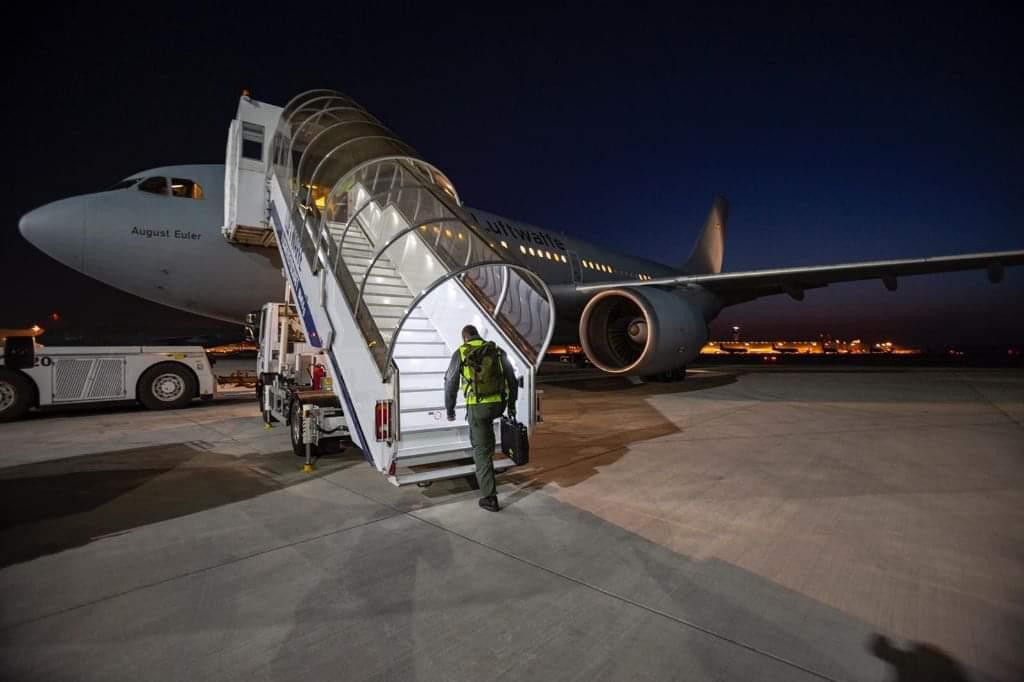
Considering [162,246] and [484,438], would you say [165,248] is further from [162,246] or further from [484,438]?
[484,438]

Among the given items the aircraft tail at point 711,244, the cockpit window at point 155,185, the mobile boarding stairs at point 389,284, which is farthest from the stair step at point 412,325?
the aircraft tail at point 711,244

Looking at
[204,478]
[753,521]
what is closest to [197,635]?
[204,478]

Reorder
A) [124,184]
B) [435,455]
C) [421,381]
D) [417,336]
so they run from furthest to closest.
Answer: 1. [124,184]
2. [417,336]
3. [421,381]
4. [435,455]

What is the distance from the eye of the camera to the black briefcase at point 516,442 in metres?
3.76

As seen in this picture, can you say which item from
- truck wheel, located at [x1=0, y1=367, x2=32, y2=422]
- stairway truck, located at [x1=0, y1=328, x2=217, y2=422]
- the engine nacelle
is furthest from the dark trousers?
truck wheel, located at [x1=0, y1=367, x2=32, y2=422]

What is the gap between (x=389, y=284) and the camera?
6445 mm

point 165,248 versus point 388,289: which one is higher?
point 165,248

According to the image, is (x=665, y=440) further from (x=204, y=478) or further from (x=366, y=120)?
(x=366, y=120)

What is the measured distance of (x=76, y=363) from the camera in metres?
7.71

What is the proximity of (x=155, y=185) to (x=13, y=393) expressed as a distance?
385cm

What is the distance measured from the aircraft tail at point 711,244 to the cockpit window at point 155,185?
63.4 ft

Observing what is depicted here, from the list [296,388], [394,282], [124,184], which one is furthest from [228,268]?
[394,282]

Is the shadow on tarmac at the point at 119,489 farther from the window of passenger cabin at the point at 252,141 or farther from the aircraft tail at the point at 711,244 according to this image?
the aircraft tail at the point at 711,244

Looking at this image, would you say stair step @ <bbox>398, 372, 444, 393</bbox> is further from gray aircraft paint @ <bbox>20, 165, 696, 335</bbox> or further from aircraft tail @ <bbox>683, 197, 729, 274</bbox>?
aircraft tail @ <bbox>683, 197, 729, 274</bbox>
